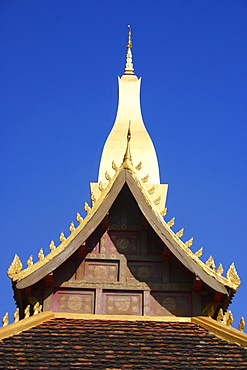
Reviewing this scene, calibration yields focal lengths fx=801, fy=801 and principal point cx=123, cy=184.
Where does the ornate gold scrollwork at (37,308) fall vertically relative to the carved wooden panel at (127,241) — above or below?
below

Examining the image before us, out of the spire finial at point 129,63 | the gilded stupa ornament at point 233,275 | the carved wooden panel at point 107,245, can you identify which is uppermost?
the spire finial at point 129,63

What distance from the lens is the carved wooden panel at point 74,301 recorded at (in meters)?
14.3

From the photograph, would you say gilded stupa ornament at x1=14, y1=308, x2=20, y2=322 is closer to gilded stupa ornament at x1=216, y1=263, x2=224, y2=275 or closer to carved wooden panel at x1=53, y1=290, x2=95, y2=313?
carved wooden panel at x1=53, y1=290, x2=95, y2=313

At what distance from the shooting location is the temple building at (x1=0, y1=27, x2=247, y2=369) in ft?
42.6

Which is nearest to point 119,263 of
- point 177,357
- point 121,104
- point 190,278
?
point 190,278

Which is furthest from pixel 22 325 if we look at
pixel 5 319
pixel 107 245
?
pixel 107 245

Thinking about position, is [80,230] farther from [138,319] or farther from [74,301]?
[138,319]

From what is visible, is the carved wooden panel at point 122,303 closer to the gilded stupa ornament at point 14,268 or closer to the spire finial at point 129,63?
the gilded stupa ornament at point 14,268

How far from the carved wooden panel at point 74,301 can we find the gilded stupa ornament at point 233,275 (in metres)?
2.46

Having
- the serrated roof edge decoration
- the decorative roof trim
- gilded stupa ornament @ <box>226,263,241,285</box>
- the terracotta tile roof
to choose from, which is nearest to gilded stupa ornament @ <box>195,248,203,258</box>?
the serrated roof edge decoration

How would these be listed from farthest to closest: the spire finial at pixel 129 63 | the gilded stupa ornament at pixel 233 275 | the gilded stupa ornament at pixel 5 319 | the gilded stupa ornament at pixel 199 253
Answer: the spire finial at pixel 129 63 < the gilded stupa ornament at pixel 199 253 < the gilded stupa ornament at pixel 233 275 < the gilded stupa ornament at pixel 5 319

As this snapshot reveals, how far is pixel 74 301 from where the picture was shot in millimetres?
14383

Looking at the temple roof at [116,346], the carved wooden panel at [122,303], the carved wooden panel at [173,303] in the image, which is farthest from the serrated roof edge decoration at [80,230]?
the carved wooden panel at [122,303]

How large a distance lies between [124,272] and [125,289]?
0.35 meters
